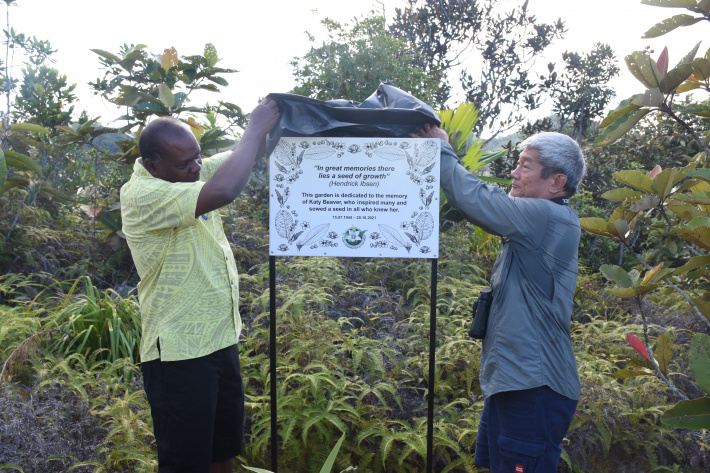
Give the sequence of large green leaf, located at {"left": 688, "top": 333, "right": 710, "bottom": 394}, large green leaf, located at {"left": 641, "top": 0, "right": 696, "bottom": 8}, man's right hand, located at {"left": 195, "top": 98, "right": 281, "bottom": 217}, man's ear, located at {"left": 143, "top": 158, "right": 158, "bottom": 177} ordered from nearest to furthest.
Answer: large green leaf, located at {"left": 688, "top": 333, "right": 710, "bottom": 394}, large green leaf, located at {"left": 641, "top": 0, "right": 696, "bottom": 8}, man's right hand, located at {"left": 195, "top": 98, "right": 281, "bottom": 217}, man's ear, located at {"left": 143, "top": 158, "right": 158, "bottom": 177}

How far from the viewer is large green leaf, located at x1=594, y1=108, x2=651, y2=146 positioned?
195 cm

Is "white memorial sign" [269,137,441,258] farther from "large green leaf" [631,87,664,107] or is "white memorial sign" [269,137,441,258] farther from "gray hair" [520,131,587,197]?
"large green leaf" [631,87,664,107]

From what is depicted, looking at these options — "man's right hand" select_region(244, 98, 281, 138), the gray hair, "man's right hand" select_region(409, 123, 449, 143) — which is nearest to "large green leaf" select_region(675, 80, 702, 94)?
the gray hair

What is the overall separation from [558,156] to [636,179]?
306 millimetres

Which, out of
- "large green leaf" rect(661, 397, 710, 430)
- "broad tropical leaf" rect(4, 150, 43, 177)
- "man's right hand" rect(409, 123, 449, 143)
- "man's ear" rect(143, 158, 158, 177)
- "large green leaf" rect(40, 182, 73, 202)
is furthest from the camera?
"large green leaf" rect(40, 182, 73, 202)

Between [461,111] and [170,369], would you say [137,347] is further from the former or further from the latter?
[461,111]

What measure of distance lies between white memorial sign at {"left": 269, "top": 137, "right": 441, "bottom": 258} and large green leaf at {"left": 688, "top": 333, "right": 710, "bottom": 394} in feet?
3.66

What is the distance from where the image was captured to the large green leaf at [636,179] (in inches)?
78.8

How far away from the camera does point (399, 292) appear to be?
5043 millimetres

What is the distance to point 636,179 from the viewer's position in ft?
6.64

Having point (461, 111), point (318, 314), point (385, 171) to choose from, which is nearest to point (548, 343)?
point (385, 171)

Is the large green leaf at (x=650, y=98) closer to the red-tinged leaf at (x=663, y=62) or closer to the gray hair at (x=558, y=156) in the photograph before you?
the red-tinged leaf at (x=663, y=62)

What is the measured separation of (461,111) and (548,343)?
3.56m

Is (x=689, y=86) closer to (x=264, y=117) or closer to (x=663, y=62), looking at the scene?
(x=663, y=62)
